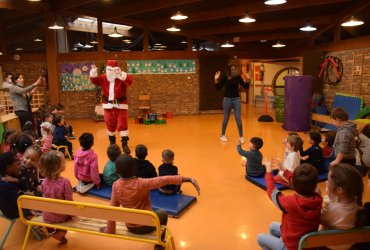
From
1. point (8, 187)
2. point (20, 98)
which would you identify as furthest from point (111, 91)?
point (8, 187)

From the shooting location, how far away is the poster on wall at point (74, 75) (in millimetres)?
10680

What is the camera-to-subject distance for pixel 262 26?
10.3m

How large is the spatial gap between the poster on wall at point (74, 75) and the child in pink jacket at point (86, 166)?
7.13 m

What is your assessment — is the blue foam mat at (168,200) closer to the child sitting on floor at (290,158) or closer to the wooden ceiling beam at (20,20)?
the child sitting on floor at (290,158)

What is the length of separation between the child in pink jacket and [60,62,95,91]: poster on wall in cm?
713

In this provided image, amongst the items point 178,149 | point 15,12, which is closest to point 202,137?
point 178,149

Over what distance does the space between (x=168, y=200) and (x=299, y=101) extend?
518 centimetres

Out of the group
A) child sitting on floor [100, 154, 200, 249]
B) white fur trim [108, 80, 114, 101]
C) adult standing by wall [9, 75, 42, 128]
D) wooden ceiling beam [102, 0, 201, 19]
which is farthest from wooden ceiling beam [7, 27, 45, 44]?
child sitting on floor [100, 154, 200, 249]

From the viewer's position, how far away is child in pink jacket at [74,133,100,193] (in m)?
4.11

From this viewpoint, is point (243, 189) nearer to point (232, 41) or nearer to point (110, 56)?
point (110, 56)

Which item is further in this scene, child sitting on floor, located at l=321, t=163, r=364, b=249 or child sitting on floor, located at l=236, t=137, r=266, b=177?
child sitting on floor, located at l=236, t=137, r=266, b=177

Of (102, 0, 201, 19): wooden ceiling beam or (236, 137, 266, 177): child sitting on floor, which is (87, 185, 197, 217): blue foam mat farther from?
(102, 0, 201, 19): wooden ceiling beam

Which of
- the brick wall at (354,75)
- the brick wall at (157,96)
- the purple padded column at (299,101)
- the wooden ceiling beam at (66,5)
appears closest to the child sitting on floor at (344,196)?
the purple padded column at (299,101)

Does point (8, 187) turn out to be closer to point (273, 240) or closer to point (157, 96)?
point (273, 240)
